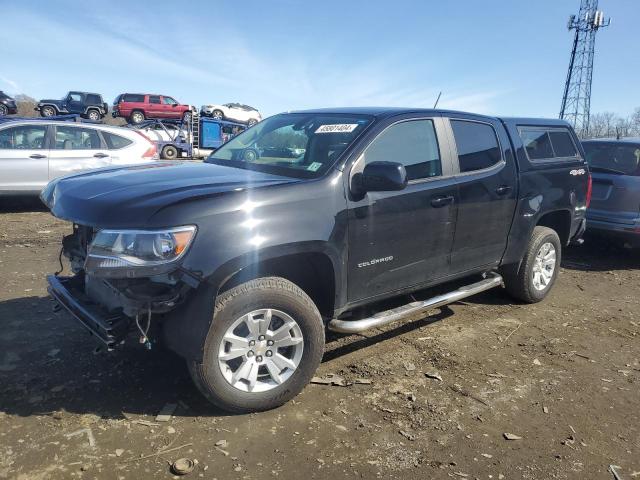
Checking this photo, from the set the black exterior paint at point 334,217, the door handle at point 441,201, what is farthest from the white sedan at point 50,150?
the door handle at point 441,201

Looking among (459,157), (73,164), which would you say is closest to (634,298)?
(459,157)

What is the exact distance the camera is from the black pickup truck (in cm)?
279

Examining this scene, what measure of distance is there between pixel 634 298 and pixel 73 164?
900cm

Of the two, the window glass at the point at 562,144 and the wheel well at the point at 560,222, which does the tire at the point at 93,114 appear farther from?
the wheel well at the point at 560,222

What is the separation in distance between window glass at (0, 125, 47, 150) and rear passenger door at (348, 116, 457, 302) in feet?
25.3

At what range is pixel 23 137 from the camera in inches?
354

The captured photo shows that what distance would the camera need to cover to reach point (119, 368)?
362 cm

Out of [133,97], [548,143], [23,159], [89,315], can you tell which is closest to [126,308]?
[89,315]

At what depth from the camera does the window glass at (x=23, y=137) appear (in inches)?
348

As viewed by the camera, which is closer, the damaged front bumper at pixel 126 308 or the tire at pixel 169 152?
the damaged front bumper at pixel 126 308

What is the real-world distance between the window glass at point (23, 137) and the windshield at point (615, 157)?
9.12 meters

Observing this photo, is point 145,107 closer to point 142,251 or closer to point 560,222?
point 560,222

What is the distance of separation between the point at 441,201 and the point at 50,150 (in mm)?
7860

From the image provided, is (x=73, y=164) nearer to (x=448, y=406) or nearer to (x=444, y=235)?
(x=444, y=235)
